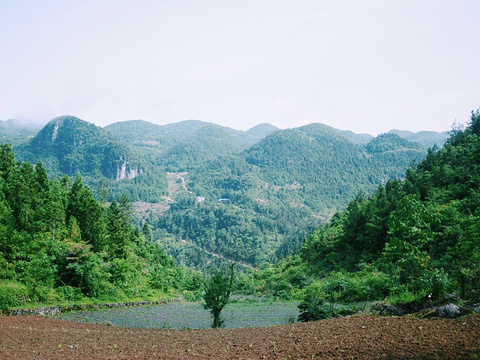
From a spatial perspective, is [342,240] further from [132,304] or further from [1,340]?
[1,340]

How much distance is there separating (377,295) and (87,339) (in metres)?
25.3

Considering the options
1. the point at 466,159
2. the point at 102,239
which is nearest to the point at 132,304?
the point at 102,239

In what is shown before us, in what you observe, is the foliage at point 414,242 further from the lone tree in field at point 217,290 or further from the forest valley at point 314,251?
the lone tree in field at point 217,290

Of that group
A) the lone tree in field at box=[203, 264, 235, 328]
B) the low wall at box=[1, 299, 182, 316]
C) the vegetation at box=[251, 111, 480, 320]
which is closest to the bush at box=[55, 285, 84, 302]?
the low wall at box=[1, 299, 182, 316]

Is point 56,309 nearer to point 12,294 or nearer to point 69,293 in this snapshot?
point 12,294

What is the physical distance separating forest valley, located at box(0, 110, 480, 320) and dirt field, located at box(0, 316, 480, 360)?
6.04 meters

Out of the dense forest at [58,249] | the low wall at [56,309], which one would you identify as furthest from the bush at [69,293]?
the low wall at [56,309]

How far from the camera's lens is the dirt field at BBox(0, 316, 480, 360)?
1157 cm

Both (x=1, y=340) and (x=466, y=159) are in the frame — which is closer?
(x=1, y=340)

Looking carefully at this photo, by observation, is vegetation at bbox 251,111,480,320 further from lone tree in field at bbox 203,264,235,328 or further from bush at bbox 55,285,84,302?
bush at bbox 55,285,84,302

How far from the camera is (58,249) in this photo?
1481 inches

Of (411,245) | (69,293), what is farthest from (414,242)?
(69,293)

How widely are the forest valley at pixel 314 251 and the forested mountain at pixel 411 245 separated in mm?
106

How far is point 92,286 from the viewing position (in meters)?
38.2
